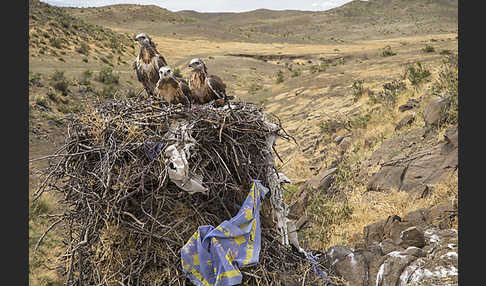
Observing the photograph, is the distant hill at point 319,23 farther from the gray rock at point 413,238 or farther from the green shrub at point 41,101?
the gray rock at point 413,238

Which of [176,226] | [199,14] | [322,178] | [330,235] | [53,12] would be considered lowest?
[330,235]

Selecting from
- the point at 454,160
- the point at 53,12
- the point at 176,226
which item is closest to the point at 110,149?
the point at 176,226

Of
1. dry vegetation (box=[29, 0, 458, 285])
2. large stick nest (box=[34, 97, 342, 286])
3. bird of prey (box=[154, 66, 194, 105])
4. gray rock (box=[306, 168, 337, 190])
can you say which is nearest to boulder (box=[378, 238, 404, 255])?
large stick nest (box=[34, 97, 342, 286])

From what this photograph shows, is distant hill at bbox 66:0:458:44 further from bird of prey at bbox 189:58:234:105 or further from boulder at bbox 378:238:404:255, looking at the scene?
boulder at bbox 378:238:404:255

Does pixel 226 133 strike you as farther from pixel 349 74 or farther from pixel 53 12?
pixel 53 12

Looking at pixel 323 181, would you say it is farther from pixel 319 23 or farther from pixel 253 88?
pixel 319 23

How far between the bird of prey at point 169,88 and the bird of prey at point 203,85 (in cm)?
42

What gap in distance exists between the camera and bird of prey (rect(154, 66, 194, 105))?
3866mm

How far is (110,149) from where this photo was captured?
3.42 metres

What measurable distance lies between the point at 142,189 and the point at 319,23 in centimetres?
8437

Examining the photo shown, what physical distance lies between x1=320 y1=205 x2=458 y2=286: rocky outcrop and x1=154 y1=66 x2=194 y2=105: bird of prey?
103 inches

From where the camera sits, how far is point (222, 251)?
3.45 metres

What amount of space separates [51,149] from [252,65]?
20.2 meters

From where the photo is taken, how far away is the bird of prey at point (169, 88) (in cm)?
387
